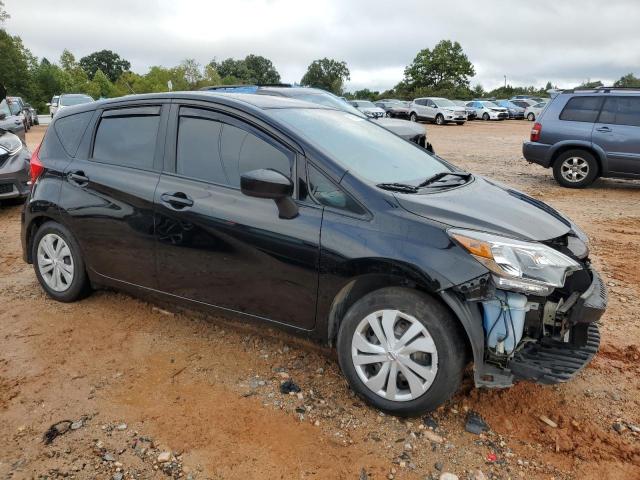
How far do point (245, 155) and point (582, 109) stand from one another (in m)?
8.42

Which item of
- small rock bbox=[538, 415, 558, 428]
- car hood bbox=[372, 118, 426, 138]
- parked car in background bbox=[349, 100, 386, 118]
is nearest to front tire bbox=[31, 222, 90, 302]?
small rock bbox=[538, 415, 558, 428]

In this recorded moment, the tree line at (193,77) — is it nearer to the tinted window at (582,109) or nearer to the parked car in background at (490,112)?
the parked car in background at (490,112)

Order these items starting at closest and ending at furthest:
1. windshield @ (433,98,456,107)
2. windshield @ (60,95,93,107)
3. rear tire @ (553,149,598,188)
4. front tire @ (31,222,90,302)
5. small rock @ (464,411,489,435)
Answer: small rock @ (464,411,489,435) < front tire @ (31,222,90,302) < rear tire @ (553,149,598,188) < windshield @ (60,95,93,107) < windshield @ (433,98,456,107)

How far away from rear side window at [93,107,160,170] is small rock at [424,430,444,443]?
2406 millimetres

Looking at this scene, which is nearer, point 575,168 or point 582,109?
point 582,109

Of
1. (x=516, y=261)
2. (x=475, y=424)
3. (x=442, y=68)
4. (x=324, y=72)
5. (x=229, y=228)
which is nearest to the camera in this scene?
(x=516, y=261)

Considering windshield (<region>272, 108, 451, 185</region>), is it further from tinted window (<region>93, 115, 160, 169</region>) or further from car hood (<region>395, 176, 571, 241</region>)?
tinted window (<region>93, 115, 160, 169</region>)

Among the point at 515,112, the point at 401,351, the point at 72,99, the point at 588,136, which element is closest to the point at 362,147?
the point at 401,351

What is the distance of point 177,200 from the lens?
3.33m

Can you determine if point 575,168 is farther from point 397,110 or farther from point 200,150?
point 397,110

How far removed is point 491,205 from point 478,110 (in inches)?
1373

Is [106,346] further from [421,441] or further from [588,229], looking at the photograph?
[588,229]

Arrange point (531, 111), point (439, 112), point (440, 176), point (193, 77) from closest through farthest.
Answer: point (440, 176), point (439, 112), point (531, 111), point (193, 77)

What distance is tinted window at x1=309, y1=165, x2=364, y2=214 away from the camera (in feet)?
9.24
